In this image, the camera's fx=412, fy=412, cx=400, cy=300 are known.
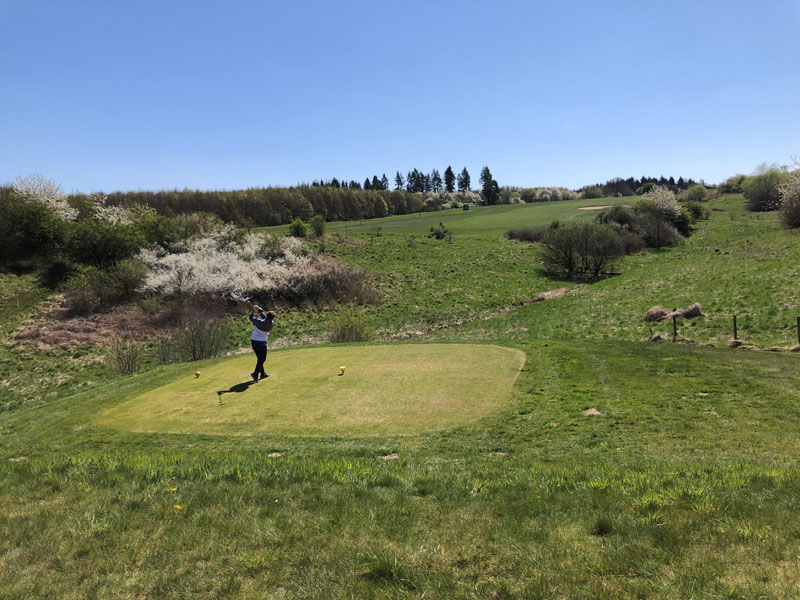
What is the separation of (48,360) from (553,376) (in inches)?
1080

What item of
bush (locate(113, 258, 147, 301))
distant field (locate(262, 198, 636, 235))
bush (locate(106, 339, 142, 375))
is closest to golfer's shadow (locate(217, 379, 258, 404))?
bush (locate(106, 339, 142, 375))

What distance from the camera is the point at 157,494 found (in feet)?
18.0

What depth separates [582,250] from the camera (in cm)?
4366

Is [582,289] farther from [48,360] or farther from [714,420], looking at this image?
[48,360]

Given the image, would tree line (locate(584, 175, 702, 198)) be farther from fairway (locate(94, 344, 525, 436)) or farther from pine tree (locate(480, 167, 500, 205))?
fairway (locate(94, 344, 525, 436))

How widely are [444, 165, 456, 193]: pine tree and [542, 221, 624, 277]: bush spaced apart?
12100cm

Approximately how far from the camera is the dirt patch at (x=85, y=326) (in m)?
25.9

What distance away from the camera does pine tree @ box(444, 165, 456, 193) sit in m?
162

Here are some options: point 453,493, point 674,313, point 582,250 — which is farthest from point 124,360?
point 582,250

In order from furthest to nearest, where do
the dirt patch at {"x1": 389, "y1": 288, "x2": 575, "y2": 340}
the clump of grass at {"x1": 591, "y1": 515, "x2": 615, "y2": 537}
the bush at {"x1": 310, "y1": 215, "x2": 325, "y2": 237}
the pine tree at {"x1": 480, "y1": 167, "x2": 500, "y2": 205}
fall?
the pine tree at {"x1": 480, "y1": 167, "x2": 500, "y2": 205}
the bush at {"x1": 310, "y1": 215, "x2": 325, "y2": 237}
the dirt patch at {"x1": 389, "y1": 288, "x2": 575, "y2": 340}
the clump of grass at {"x1": 591, "y1": 515, "x2": 615, "y2": 537}

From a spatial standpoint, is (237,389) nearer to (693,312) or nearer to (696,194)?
(693,312)

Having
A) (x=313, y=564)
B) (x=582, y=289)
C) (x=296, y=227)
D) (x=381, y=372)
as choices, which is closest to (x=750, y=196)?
(x=582, y=289)

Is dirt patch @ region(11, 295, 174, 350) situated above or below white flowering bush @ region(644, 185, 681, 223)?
below

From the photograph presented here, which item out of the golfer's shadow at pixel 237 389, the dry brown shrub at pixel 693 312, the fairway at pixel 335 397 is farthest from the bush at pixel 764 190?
the golfer's shadow at pixel 237 389
